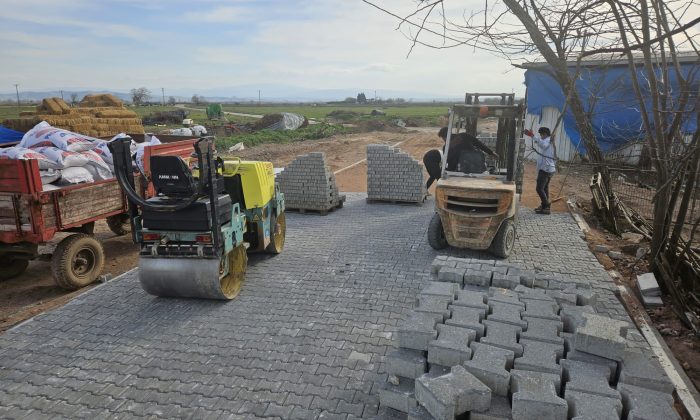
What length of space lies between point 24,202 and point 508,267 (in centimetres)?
642

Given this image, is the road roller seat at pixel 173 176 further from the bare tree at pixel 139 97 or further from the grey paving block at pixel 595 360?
the bare tree at pixel 139 97

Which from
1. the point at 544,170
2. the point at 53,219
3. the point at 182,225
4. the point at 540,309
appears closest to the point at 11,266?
the point at 53,219

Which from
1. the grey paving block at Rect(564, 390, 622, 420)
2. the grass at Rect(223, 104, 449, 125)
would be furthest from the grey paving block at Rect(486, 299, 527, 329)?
the grass at Rect(223, 104, 449, 125)

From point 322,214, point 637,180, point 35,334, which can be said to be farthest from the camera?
point 322,214

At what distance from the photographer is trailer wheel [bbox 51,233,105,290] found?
266 inches

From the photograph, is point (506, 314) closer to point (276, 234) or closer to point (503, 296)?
point (503, 296)

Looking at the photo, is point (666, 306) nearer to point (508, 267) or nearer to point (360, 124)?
point (508, 267)

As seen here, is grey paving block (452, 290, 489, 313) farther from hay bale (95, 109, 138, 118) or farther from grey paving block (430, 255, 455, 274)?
hay bale (95, 109, 138, 118)

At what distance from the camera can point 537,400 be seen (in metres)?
3.06

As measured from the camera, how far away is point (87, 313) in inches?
238

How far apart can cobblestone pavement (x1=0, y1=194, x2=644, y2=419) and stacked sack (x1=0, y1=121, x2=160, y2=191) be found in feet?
5.92

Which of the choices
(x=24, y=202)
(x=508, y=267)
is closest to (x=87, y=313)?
(x=24, y=202)

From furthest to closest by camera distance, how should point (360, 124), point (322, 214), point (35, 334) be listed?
point (360, 124) < point (322, 214) < point (35, 334)

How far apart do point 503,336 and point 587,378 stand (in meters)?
0.71
